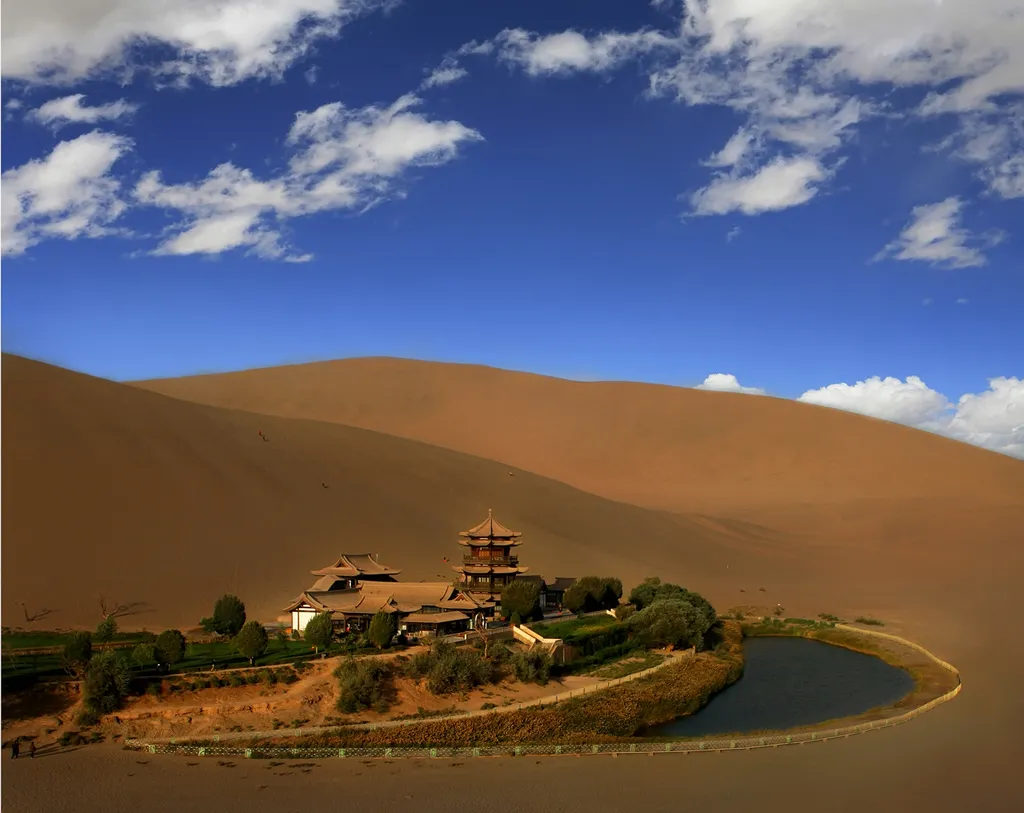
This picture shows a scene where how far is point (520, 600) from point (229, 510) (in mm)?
17474

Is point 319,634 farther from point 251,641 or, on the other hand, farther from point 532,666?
point 532,666

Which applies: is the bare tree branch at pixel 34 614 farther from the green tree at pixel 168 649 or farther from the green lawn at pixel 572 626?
the green lawn at pixel 572 626

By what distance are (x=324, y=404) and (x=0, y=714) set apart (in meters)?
77.3

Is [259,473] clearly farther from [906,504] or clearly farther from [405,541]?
[906,504]

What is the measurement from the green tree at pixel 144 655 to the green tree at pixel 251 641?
7.78 ft

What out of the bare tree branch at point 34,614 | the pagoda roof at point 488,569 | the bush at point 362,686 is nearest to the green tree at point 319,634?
the bush at point 362,686

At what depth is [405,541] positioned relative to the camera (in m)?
49.3

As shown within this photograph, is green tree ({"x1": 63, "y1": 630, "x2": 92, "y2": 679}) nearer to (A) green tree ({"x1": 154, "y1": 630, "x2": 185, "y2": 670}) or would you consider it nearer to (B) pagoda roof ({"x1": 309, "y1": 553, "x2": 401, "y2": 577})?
(A) green tree ({"x1": 154, "y1": 630, "x2": 185, "y2": 670})

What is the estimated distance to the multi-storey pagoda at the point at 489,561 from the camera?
39.7 m

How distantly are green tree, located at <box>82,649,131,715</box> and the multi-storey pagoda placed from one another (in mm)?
17361

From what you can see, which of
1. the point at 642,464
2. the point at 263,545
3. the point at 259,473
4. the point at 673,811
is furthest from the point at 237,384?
the point at 673,811

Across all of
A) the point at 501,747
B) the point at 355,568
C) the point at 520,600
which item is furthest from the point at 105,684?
the point at 520,600

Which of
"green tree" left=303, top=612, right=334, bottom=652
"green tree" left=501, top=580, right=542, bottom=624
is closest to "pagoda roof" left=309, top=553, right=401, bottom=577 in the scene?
"green tree" left=501, top=580, right=542, bottom=624

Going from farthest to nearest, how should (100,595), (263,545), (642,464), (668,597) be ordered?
(642,464) < (263,545) < (668,597) < (100,595)
